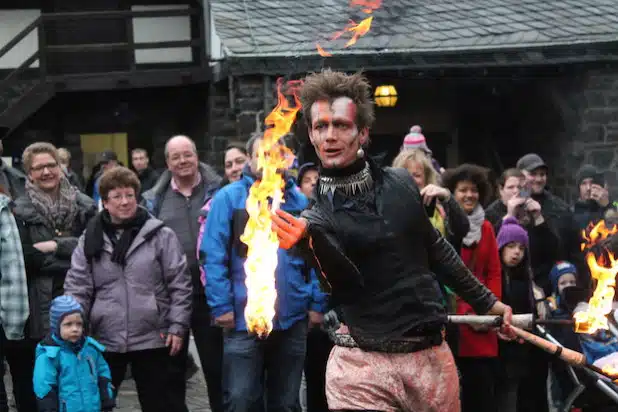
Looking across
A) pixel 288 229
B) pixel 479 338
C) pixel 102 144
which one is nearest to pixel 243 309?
pixel 479 338

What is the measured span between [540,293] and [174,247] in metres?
2.62

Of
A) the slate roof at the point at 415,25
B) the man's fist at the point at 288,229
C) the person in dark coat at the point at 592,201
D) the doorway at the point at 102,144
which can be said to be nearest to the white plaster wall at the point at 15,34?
the doorway at the point at 102,144

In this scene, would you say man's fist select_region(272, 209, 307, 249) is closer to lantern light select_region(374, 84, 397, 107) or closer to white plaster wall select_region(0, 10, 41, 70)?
lantern light select_region(374, 84, 397, 107)

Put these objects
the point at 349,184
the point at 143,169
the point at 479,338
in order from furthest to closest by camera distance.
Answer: the point at 143,169
the point at 479,338
the point at 349,184

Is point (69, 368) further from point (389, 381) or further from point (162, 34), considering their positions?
point (162, 34)

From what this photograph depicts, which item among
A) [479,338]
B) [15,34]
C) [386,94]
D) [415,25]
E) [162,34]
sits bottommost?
[479,338]

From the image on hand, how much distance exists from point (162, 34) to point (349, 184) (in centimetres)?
1421

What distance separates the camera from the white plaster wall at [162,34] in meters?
19.4

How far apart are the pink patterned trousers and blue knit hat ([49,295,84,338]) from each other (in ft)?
8.64

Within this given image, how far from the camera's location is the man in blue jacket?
782 cm

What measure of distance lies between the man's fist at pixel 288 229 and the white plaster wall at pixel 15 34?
50.0 ft

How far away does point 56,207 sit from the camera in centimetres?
872

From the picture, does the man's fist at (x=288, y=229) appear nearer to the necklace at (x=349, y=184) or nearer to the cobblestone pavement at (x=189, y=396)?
the necklace at (x=349, y=184)

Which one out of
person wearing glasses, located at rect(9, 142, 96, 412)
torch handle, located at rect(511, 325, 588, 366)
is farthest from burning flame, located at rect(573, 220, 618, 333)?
person wearing glasses, located at rect(9, 142, 96, 412)
